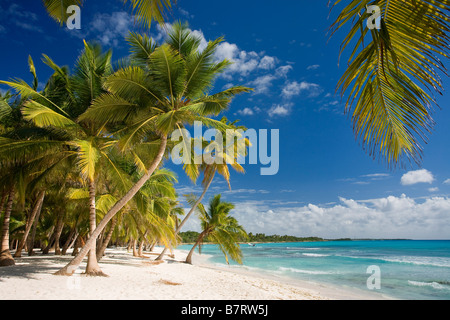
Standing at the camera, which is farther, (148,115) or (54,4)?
(148,115)

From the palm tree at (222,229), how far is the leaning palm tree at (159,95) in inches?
435

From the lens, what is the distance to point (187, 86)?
881cm

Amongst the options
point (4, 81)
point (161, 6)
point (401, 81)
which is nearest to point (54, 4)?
point (161, 6)

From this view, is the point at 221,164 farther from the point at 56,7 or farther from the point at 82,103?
the point at 56,7

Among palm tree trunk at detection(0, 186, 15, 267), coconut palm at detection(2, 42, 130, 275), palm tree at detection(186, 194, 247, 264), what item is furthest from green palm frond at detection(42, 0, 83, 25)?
palm tree at detection(186, 194, 247, 264)

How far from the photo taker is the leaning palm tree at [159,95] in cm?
805

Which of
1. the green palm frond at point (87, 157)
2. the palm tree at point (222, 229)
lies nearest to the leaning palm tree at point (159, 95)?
the green palm frond at point (87, 157)

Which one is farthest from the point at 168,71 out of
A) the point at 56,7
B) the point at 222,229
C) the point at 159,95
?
the point at 222,229

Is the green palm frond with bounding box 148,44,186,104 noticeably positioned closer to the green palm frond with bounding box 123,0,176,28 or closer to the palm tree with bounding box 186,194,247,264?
the green palm frond with bounding box 123,0,176,28

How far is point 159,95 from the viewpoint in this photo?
8773mm

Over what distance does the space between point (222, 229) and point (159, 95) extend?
12298 mm

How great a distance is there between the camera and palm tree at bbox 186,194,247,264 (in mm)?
18344
